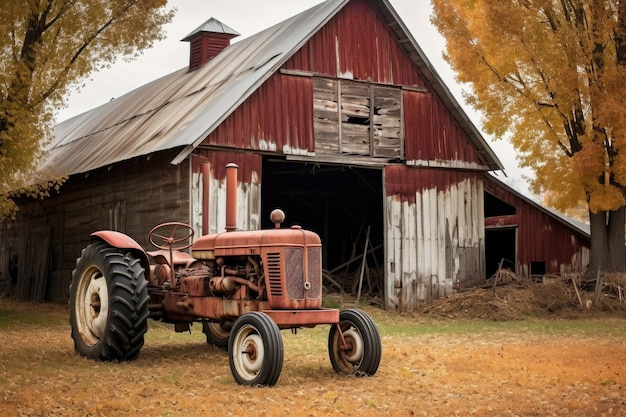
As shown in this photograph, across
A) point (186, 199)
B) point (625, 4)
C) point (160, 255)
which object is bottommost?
point (160, 255)

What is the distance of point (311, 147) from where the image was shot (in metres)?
18.3

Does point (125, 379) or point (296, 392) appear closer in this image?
point (296, 392)

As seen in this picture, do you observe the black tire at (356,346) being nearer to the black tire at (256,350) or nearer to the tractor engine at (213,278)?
the tractor engine at (213,278)

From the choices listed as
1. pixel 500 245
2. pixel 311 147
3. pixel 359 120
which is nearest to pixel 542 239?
pixel 500 245

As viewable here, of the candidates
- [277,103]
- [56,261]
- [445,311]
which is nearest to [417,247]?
[445,311]

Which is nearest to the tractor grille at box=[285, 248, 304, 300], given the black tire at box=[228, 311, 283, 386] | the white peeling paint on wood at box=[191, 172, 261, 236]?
the black tire at box=[228, 311, 283, 386]

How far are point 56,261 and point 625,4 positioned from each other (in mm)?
15999

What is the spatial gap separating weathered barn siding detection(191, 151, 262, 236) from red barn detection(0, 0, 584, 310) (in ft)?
0.08

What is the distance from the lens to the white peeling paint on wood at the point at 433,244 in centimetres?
1962

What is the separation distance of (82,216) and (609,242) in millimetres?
13311

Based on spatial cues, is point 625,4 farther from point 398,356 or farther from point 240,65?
point 398,356

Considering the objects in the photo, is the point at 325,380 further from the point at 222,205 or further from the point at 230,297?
the point at 222,205

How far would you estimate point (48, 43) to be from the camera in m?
18.1

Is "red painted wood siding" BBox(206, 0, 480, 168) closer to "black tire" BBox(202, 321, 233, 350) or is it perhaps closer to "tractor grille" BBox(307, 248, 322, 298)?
"black tire" BBox(202, 321, 233, 350)
